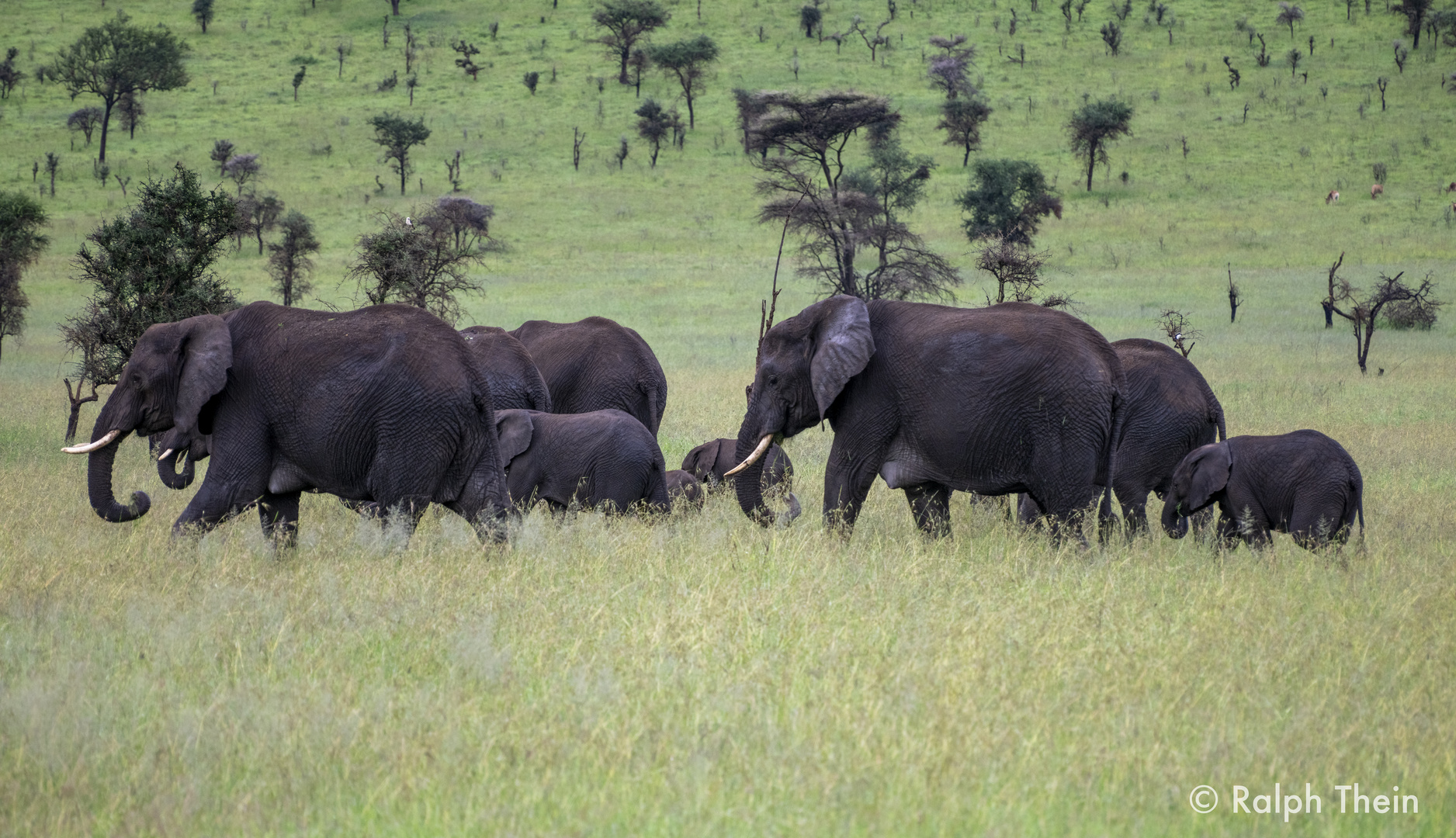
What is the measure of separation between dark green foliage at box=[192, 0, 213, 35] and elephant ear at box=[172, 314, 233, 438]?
9160 cm

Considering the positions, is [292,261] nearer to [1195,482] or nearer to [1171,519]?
[1171,519]

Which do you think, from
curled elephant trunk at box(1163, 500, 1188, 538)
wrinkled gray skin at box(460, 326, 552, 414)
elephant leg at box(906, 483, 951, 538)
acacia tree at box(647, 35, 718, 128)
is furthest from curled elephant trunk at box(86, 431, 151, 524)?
acacia tree at box(647, 35, 718, 128)

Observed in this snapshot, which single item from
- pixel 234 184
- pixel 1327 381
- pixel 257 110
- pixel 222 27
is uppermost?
pixel 222 27

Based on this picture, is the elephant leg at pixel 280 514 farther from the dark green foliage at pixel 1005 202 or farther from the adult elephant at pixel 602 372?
the dark green foliage at pixel 1005 202

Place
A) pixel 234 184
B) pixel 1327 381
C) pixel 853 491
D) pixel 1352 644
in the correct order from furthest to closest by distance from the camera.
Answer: pixel 234 184 → pixel 1327 381 → pixel 853 491 → pixel 1352 644

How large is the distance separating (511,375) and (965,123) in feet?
176

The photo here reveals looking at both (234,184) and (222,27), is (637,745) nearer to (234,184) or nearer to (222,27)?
(234,184)

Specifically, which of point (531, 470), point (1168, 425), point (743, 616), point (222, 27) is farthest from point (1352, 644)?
point (222, 27)

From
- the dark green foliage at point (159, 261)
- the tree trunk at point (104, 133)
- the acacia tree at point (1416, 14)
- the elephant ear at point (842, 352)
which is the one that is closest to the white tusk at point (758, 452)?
the elephant ear at point (842, 352)

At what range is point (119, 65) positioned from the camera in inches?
2692

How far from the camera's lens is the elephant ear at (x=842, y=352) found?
29.8ft

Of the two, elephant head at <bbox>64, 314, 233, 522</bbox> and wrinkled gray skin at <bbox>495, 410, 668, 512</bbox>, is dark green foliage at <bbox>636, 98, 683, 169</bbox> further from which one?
elephant head at <bbox>64, 314, 233, 522</bbox>

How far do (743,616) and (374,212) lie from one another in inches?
1978

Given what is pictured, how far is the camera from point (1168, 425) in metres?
10.9
